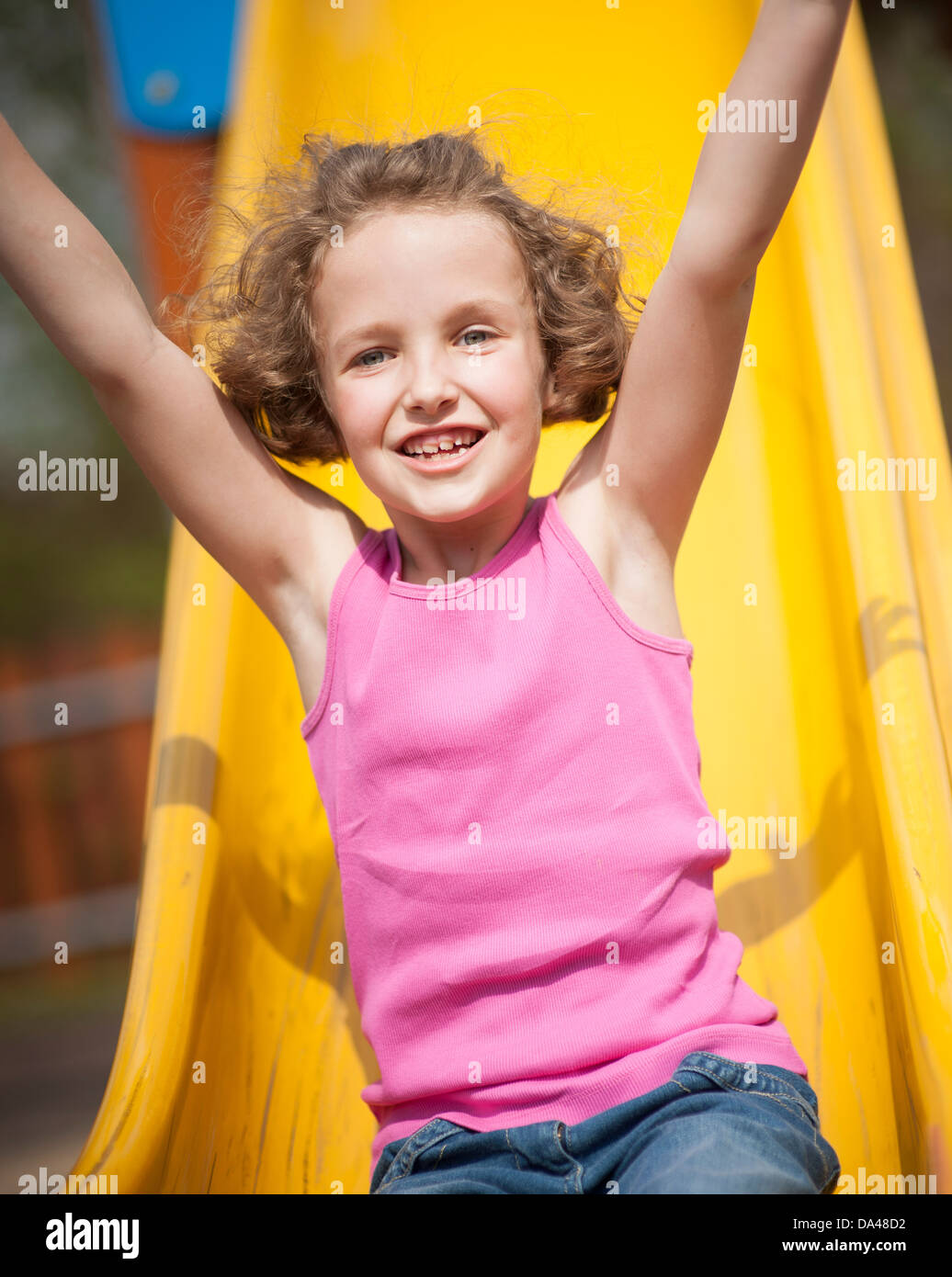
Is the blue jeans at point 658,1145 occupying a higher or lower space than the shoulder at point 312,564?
lower

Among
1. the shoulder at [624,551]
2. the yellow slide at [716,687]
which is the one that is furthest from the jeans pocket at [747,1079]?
the shoulder at [624,551]

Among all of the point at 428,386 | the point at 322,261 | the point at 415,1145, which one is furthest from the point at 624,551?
the point at 415,1145

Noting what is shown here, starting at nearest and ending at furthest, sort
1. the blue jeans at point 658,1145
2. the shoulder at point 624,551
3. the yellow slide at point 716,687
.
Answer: the blue jeans at point 658,1145
the shoulder at point 624,551
the yellow slide at point 716,687

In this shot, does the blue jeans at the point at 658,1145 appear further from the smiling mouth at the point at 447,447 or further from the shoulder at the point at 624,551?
the smiling mouth at the point at 447,447

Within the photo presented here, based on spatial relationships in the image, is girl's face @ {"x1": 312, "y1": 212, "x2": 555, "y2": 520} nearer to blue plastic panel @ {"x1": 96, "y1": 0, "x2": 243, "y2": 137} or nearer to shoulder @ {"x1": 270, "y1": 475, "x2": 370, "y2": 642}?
shoulder @ {"x1": 270, "y1": 475, "x2": 370, "y2": 642}

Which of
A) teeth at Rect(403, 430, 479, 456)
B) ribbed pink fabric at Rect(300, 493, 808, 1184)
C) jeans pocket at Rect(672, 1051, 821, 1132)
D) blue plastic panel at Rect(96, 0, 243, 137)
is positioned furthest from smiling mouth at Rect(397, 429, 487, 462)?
blue plastic panel at Rect(96, 0, 243, 137)

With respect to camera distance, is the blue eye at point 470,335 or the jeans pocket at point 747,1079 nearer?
the jeans pocket at point 747,1079

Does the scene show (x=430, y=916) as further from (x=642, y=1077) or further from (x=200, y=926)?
(x=200, y=926)

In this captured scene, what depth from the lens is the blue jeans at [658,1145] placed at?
2.64 ft

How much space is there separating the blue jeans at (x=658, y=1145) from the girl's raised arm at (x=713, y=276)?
17.3 inches

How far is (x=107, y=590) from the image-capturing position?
6172 millimetres

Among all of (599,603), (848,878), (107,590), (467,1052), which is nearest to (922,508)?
(848,878)

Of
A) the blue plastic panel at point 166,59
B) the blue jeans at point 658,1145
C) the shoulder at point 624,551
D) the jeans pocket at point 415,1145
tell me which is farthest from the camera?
the blue plastic panel at point 166,59
